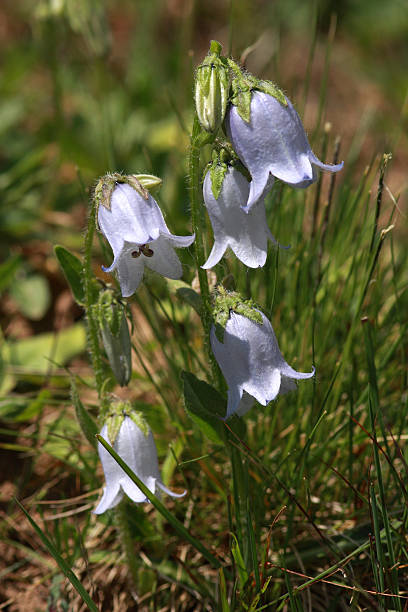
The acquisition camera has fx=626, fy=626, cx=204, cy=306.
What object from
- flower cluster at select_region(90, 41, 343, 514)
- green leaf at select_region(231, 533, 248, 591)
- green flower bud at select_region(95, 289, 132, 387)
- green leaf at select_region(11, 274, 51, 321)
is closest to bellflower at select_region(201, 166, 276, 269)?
flower cluster at select_region(90, 41, 343, 514)

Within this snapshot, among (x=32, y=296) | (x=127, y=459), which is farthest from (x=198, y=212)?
(x=32, y=296)

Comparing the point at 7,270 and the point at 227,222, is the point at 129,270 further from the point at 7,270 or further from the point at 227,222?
the point at 7,270

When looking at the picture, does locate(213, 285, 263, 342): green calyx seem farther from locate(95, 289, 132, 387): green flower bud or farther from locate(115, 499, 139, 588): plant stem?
locate(115, 499, 139, 588): plant stem

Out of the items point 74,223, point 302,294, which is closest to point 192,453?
point 302,294

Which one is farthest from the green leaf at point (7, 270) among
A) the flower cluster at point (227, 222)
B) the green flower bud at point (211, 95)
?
the green flower bud at point (211, 95)

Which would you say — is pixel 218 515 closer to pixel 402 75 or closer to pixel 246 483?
pixel 246 483
